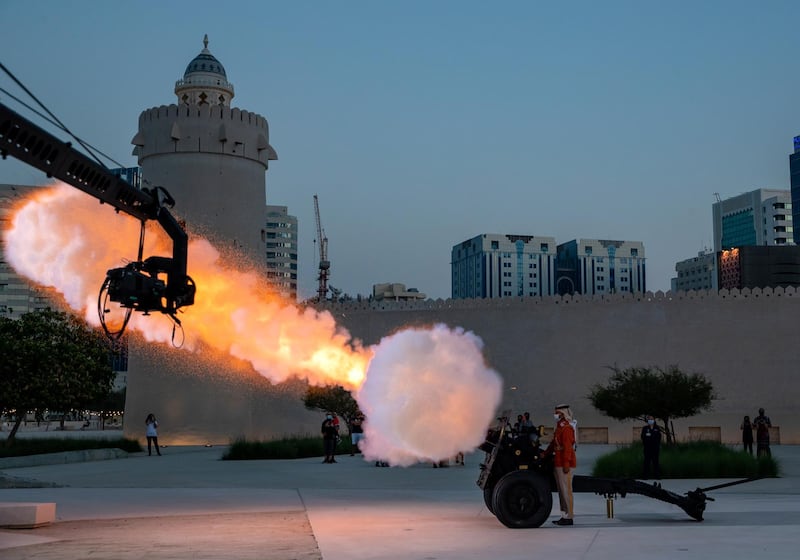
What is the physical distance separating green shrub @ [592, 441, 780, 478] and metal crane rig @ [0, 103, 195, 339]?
10.8m

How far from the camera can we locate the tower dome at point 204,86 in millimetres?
50438

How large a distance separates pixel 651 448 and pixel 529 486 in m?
8.88

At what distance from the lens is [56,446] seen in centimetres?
3481

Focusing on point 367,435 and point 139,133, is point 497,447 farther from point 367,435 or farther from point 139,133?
point 139,133

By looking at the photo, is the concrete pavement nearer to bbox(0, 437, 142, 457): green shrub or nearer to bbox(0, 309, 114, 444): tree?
bbox(0, 437, 142, 457): green shrub

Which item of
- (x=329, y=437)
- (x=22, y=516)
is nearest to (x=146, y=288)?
(x=22, y=516)

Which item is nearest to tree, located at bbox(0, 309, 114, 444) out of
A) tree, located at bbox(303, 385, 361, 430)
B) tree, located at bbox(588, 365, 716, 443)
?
tree, located at bbox(303, 385, 361, 430)

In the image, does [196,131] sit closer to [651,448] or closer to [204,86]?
[204,86]

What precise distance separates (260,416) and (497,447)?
3929 cm

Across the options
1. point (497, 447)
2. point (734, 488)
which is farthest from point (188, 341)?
point (497, 447)

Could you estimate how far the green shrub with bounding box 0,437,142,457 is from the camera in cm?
3278

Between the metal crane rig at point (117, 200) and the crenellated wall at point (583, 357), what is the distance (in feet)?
92.8

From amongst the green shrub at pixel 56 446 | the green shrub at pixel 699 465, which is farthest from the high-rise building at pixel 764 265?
the green shrub at pixel 699 465

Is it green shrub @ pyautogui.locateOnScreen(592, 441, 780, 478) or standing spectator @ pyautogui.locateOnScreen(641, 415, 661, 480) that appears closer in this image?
standing spectator @ pyautogui.locateOnScreen(641, 415, 661, 480)
